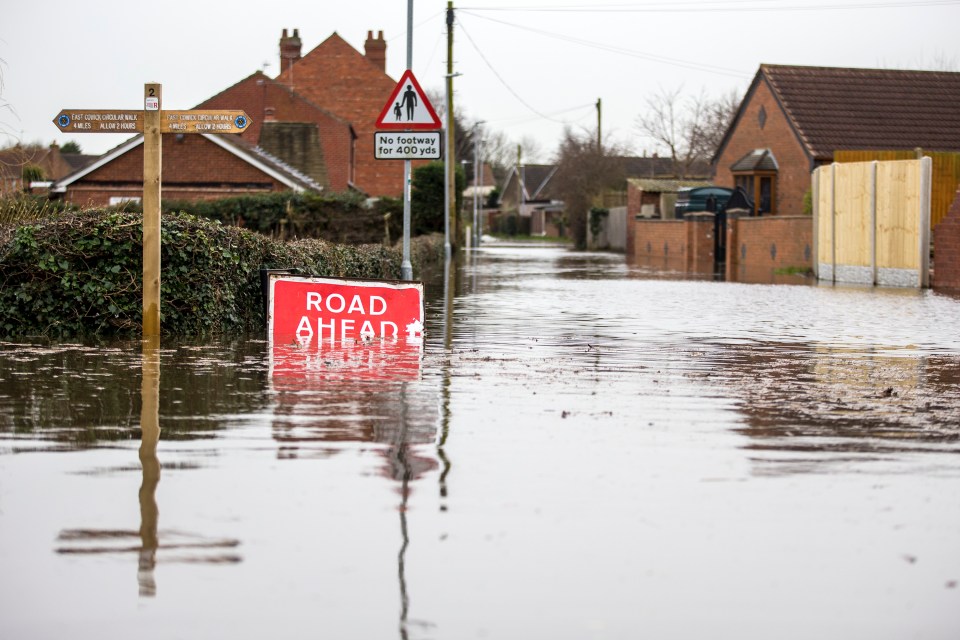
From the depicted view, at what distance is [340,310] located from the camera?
13.8m

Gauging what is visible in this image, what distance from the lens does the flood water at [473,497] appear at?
451 centimetres

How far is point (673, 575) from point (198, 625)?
5.69 feet

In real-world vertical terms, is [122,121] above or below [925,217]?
above

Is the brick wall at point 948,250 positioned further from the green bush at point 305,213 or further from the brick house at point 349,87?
the brick house at point 349,87

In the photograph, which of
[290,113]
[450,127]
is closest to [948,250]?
[450,127]

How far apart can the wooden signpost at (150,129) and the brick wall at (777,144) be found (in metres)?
39.1

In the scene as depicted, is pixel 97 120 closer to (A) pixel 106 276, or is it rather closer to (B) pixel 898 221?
(A) pixel 106 276

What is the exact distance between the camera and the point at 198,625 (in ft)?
14.2

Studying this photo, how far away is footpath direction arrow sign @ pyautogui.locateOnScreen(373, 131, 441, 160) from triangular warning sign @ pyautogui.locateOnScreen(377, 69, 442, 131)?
93 mm

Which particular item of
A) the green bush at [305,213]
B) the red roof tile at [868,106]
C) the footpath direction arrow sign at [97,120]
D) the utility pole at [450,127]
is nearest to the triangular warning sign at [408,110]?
the footpath direction arrow sign at [97,120]

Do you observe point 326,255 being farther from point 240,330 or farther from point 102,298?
point 102,298

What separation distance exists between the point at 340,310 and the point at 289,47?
58550 mm

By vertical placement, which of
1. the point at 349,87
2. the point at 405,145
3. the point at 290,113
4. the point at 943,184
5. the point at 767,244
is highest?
the point at 349,87

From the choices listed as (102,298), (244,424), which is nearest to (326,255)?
(102,298)
